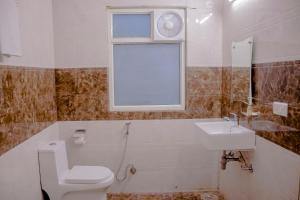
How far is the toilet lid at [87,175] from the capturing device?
2424mm

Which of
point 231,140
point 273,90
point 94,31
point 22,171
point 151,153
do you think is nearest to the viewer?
point 273,90

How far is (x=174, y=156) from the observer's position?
317 cm

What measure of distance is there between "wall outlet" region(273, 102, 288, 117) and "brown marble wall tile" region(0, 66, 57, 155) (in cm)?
194

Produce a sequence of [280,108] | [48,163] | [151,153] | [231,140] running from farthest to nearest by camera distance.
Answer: [151,153], [48,163], [231,140], [280,108]

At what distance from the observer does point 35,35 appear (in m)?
2.46

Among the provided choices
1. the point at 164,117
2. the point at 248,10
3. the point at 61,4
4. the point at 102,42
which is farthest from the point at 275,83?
the point at 61,4

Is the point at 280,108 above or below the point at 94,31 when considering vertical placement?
below

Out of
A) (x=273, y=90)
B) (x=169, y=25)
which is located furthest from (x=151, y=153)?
(x=273, y=90)

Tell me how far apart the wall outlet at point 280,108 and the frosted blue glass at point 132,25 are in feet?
5.75

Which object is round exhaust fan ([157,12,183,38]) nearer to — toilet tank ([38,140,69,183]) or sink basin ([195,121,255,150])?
sink basin ([195,121,255,150])

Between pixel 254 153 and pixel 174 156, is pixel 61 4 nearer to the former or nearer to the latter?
pixel 174 156

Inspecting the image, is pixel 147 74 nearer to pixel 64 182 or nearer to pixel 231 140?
pixel 231 140

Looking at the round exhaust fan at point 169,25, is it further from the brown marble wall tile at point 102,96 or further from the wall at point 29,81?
the wall at point 29,81

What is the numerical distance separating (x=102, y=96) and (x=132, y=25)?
938 mm
